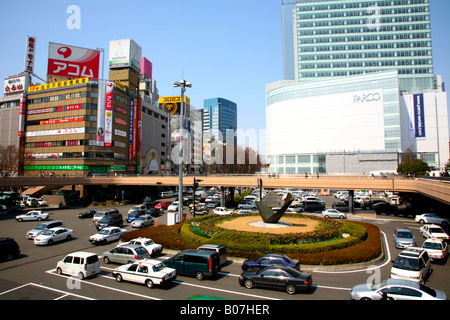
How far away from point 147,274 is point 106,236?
12.6 metres

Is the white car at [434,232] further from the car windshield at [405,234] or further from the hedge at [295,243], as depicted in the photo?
the hedge at [295,243]

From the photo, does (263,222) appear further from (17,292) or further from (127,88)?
(127,88)

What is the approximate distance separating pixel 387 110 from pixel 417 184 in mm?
58689

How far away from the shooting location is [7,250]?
1970 cm

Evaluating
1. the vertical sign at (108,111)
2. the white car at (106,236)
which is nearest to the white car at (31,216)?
the white car at (106,236)

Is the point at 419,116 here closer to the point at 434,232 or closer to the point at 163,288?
the point at 434,232

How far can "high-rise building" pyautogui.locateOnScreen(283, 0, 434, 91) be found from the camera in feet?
320

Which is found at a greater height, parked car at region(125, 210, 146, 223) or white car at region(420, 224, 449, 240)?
white car at region(420, 224, 449, 240)

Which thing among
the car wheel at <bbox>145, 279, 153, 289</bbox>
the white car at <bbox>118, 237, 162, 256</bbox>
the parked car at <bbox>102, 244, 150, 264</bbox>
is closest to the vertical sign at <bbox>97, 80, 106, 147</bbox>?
the white car at <bbox>118, 237, 162, 256</bbox>

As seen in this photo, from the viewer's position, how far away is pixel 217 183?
48.9m

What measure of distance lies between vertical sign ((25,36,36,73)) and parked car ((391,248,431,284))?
8952cm

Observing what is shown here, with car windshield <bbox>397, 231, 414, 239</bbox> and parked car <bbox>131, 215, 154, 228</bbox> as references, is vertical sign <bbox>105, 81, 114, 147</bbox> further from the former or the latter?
car windshield <bbox>397, 231, 414, 239</bbox>

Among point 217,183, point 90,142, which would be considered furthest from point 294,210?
point 90,142

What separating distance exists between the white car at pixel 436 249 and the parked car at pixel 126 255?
752 inches
